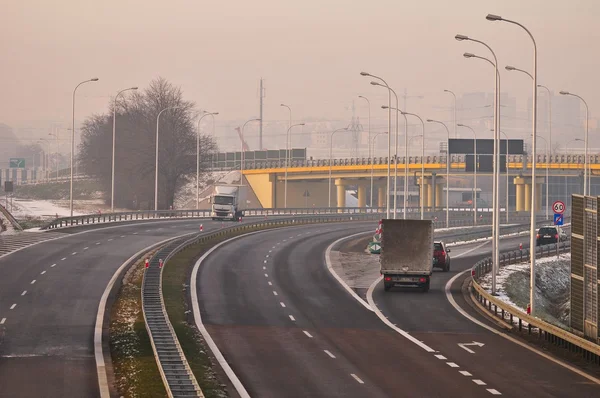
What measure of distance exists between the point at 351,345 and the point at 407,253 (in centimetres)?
1594

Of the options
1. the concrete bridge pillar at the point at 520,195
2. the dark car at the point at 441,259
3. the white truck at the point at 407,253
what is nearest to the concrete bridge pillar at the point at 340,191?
the concrete bridge pillar at the point at 520,195

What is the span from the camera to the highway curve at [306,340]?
27.6m

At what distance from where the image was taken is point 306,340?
3603cm

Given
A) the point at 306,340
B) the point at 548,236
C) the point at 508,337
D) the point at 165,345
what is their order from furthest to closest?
the point at 548,236
the point at 508,337
the point at 306,340
the point at 165,345

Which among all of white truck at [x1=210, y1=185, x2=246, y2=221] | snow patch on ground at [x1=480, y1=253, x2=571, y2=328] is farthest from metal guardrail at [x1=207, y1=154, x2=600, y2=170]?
snow patch on ground at [x1=480, y1=253, x2=571, y2=328]

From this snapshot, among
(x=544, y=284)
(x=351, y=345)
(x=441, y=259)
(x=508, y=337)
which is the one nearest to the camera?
(x=351, y=345)

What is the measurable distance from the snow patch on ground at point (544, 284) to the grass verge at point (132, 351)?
18334mm

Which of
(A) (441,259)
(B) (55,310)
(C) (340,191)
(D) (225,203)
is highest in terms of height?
(C) (340,191)

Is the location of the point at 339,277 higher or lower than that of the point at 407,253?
lower

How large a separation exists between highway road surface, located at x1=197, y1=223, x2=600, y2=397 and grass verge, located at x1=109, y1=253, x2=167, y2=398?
93.2 inches

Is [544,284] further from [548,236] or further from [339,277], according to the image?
[339,277]

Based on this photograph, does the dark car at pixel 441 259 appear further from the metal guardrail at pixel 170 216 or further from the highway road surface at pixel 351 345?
the metal guardrail at pixel 170 216

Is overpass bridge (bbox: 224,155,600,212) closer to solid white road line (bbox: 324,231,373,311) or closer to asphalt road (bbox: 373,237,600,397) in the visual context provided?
solid white road line (bbox: 324,231,373,311)

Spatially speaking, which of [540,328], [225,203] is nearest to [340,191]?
[225,203]
